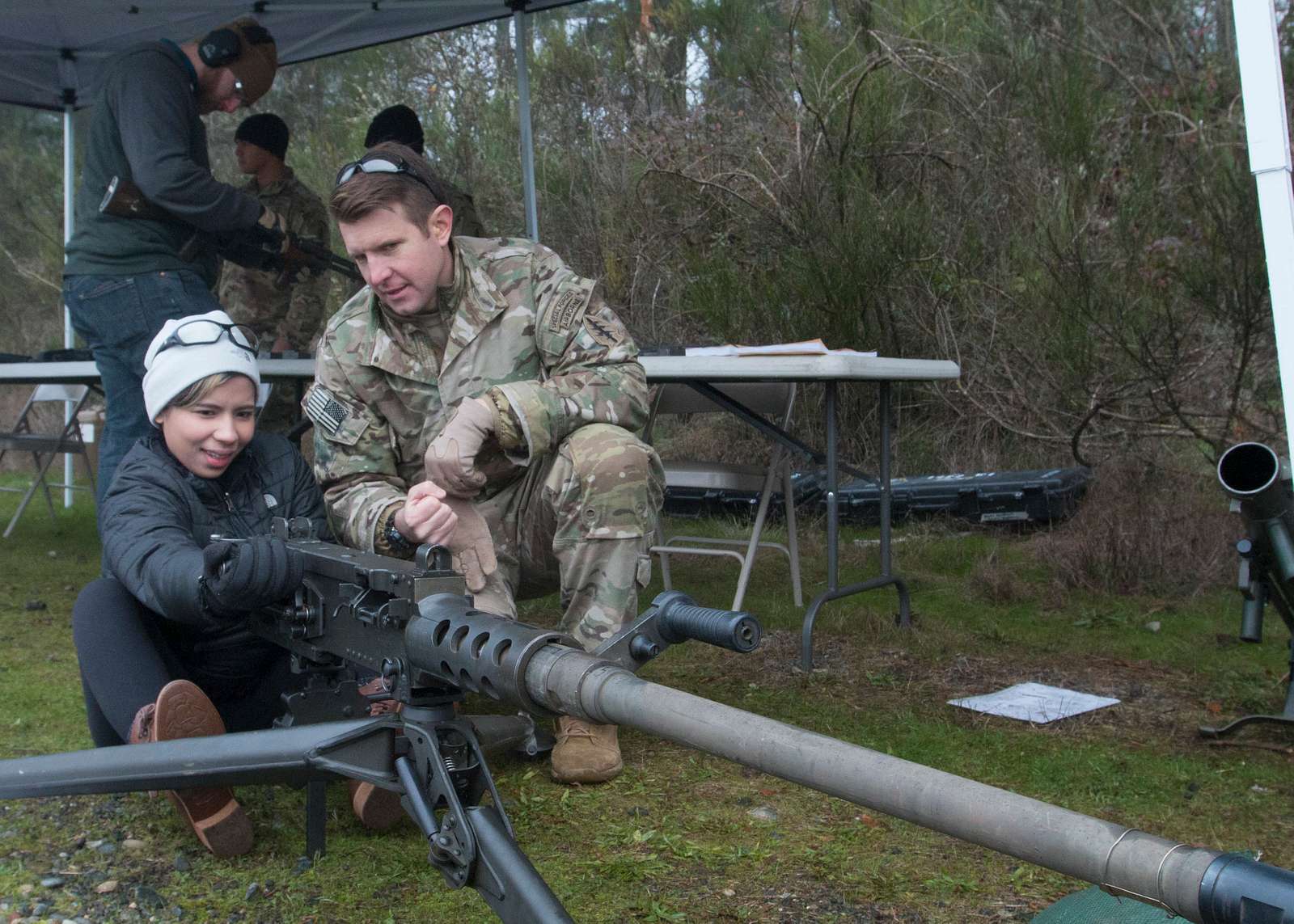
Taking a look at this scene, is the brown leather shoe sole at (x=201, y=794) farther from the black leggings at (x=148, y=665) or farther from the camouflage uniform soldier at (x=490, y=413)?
the camouflage uniform soldier at (x=490, y=413)

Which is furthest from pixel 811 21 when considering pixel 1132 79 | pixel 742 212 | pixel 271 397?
pixel 271 397

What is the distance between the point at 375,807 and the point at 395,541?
52 centimetres

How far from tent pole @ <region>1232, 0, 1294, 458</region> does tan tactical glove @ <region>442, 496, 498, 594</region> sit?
5.12ft

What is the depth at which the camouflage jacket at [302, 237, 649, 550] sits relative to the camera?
2746 millimetres

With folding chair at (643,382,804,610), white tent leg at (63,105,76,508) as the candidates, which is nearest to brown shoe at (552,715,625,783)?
folding chair at (643,382,804,610)

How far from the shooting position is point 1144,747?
9.19 ft

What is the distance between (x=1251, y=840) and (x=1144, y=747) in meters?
0.59

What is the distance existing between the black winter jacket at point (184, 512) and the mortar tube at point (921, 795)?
1.20 metres

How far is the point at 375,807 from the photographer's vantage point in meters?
2.26

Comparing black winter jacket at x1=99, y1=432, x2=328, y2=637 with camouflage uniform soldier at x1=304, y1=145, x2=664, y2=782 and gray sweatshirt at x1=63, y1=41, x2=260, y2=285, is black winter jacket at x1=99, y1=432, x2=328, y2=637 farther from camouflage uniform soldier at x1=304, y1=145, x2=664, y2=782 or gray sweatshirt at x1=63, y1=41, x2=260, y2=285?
gray sweatshirt at x1=63, y1=41, x2=260, y2=285

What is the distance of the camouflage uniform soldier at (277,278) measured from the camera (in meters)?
5.90

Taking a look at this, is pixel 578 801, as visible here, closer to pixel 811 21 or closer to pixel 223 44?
pixel 223 44

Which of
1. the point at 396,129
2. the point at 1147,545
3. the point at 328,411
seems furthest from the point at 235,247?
the point at 1147,545

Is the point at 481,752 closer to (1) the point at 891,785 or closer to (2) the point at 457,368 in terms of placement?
(1) the point at 891,785
